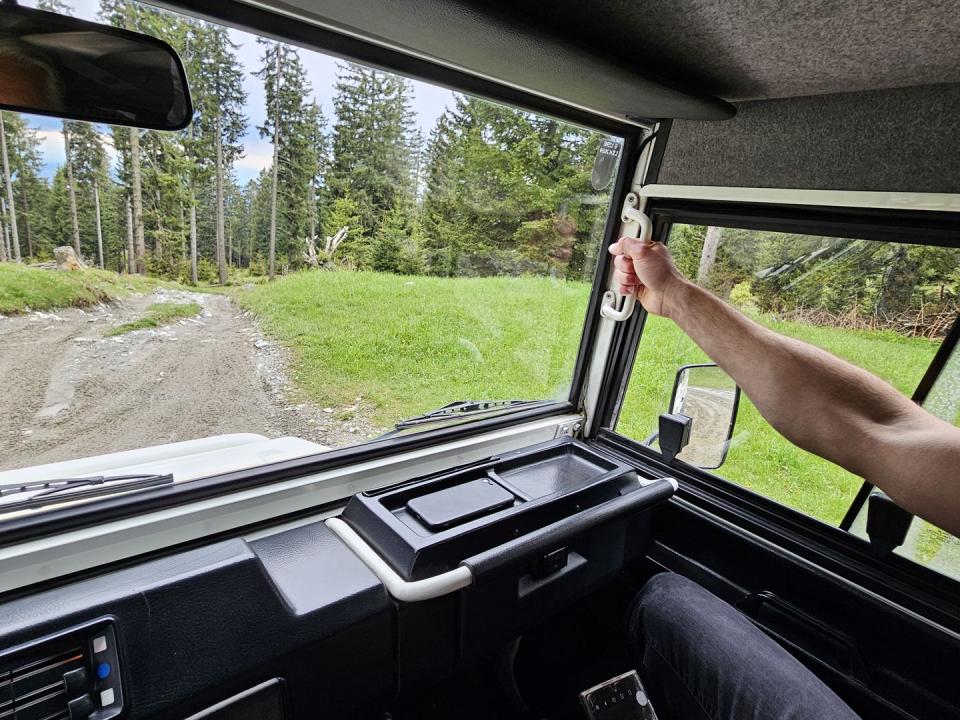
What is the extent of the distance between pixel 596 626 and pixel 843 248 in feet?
5.87

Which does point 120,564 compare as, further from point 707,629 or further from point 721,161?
point 721,161

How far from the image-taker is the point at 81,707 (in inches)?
37.6

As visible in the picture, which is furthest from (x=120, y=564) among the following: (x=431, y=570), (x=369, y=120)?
(x=369, y=120)

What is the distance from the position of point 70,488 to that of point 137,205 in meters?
0.76

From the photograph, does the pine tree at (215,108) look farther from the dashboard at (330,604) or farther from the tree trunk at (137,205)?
the dashboard at (330,604)

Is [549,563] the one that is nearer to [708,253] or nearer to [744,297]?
[744,297]

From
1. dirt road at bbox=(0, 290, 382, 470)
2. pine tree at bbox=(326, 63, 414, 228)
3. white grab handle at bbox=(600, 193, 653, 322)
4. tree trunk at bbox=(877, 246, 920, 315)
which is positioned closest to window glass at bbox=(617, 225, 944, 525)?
tree trunk at bbox=(877, 246, 920, 315)

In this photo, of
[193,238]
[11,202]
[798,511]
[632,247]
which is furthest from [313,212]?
[798,511]

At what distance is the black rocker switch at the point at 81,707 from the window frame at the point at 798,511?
6.49 ft

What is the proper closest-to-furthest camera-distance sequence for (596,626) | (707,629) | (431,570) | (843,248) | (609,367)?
(431,570) < (707,629) < (843,248) < (596,626) < (609,367)

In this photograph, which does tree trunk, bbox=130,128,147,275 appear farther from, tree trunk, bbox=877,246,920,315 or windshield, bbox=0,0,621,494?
tree trunk, bbox=877,246,920,315

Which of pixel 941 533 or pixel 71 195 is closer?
pixel 71 195

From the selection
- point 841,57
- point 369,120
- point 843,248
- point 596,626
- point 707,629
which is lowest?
point 596,626

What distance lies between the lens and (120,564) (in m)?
1.31
